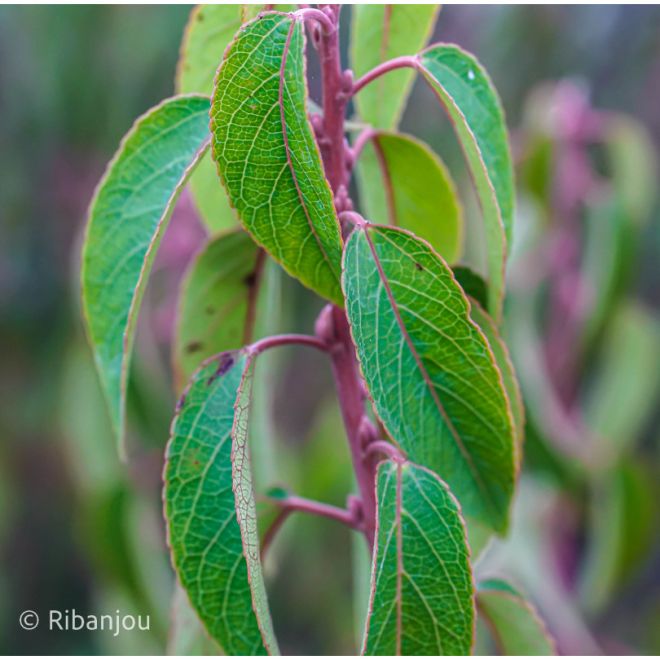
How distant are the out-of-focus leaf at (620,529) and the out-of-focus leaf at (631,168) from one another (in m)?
0.51

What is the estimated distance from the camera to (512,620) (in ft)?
2.59

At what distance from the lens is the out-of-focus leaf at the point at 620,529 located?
1.65m

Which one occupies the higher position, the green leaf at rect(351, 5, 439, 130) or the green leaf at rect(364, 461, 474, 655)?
the green leaf at rect(351, 5, 439, 130)

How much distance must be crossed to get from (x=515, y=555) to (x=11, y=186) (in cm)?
211

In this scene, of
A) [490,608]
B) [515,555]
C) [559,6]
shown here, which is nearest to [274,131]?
[490,608]

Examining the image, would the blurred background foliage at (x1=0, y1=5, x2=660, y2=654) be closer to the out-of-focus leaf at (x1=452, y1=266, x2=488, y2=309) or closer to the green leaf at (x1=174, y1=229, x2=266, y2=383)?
the green leaf at (x1=174, y1=229, x2=266, y2=383)

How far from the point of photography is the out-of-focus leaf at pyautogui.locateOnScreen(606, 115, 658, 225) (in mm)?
1698

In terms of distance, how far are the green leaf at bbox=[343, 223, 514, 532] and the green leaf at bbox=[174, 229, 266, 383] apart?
0.64 ft

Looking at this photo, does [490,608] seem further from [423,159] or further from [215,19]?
[215,19]

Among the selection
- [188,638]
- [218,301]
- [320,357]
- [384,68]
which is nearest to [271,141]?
[384,68]

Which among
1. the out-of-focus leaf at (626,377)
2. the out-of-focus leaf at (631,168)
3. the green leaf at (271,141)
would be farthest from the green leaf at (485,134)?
the out-of-focus leaf at (626,377)

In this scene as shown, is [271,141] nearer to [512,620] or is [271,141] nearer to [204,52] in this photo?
[204,52]

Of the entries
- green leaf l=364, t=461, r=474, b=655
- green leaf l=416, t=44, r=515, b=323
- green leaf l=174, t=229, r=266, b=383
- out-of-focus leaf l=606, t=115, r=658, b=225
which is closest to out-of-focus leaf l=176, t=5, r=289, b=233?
green leaf l=174, t=229, r=266, b=383

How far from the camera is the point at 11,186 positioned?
289cm
